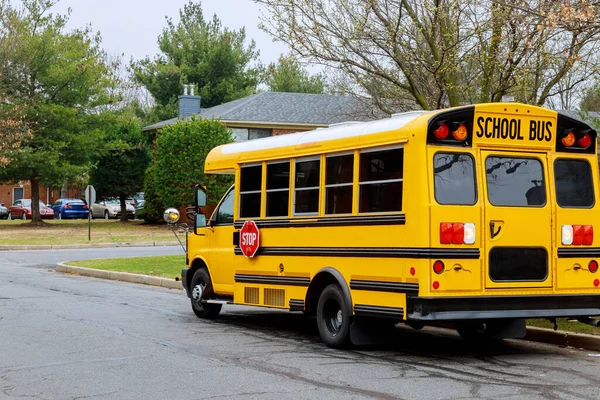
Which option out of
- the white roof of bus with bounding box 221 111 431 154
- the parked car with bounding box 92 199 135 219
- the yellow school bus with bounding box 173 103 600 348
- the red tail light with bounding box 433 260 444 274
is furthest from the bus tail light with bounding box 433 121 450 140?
the parked car with bounding box 92 199 135 219

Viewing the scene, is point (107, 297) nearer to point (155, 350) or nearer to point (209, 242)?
point (209, 242)

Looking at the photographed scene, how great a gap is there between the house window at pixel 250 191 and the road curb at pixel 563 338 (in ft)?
→ 12.1

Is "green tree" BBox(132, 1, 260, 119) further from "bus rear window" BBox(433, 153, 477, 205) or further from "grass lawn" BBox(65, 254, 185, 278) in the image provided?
"bus rear window" BBox(433, 153, 477, 205)

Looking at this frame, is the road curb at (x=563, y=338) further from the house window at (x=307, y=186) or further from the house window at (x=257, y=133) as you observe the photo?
the house window at (x=257, y=133)

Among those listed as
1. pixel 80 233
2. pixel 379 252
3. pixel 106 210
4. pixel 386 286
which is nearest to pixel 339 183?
pixel 379 252

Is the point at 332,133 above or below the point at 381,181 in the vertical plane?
above

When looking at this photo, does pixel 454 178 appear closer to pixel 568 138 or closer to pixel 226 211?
pixel 568 138

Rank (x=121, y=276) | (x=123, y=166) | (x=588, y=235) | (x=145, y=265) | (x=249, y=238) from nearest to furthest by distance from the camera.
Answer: (x=588, y=235), (x=249, y=238), (x=121, y=276), (x=145, y=265), (x=123, y=166)

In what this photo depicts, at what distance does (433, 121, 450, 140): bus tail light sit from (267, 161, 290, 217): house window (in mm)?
2483

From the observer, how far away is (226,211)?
41.9 ft

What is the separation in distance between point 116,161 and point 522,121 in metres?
42.2

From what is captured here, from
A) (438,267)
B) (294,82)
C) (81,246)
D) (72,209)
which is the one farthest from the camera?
(294,82)

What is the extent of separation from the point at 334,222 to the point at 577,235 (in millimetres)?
2613

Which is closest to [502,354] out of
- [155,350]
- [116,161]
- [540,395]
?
[540,395]
